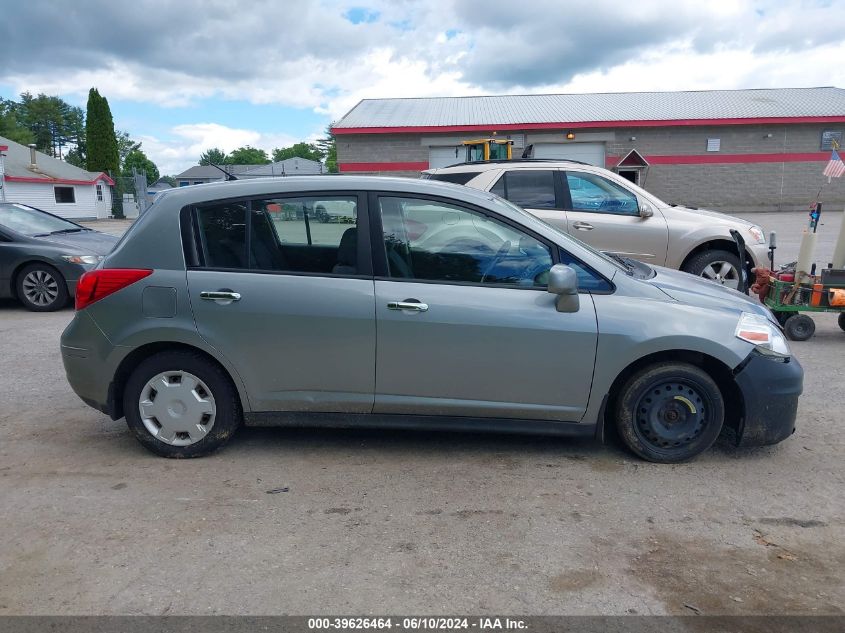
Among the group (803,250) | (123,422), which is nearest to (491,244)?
(123,422)

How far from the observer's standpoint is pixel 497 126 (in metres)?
31.6

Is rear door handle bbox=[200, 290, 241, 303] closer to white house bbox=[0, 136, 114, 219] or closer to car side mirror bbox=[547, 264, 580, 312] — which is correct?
car side mirror bbox=[547, 264, 580, 312]

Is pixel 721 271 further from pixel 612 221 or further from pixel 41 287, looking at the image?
pixel 41 287

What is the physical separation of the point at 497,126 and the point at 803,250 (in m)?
25.8

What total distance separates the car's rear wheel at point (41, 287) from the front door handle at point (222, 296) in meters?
6.31

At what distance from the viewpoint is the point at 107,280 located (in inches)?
163

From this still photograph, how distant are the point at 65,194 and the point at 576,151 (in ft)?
115

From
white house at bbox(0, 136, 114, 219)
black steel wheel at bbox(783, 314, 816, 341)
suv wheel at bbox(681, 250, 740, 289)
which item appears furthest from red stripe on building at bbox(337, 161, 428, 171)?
black steel wheel at bbox(783, 314, 816, 341)

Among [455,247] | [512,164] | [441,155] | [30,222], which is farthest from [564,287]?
[441,155]

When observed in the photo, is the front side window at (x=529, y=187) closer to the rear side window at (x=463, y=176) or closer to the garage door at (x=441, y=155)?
the rear side window at (x=463, y=176)

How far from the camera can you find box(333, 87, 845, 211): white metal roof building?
106ft

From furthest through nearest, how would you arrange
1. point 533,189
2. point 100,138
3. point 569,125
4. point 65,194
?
point 100,138 → point 65,194 → point 569,125 → point 533,189

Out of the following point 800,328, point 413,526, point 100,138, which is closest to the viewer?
point 413,526

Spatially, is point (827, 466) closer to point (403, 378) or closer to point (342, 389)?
point (403, 378)
